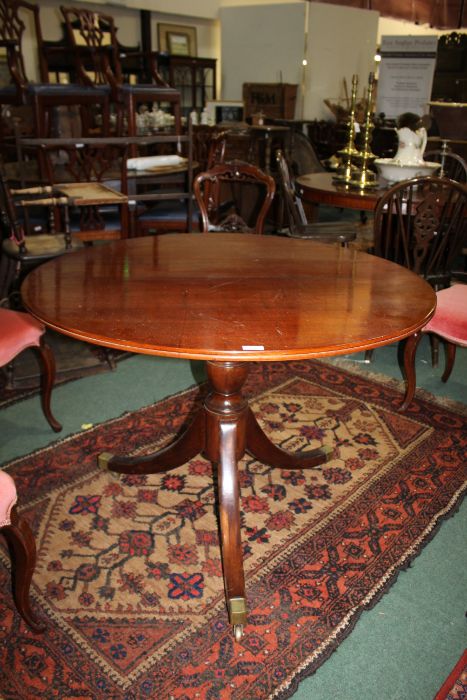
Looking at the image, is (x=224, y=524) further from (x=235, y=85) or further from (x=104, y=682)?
(x=235, y=85)

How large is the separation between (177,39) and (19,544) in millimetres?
8081

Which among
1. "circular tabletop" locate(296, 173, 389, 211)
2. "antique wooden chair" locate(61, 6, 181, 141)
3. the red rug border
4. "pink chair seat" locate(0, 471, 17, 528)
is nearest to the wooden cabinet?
"antique wooden chair" locate(61, 6, 181, 141)

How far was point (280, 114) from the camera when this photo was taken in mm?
7547

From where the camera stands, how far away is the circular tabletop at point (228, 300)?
1.22m

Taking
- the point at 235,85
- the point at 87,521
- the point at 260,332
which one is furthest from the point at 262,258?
the point at 235,85

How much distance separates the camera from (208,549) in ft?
5.58

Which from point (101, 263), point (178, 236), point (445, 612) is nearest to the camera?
point (445, 612)

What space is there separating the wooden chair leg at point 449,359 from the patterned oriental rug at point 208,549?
0.24m

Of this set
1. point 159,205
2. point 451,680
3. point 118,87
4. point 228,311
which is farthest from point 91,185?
point 451,680

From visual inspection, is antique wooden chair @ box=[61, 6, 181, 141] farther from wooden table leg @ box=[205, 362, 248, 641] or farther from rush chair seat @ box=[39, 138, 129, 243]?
wooden table leg @ box=[205, 362, 248, 641]

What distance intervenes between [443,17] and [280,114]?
408 cm

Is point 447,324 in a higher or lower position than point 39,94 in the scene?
lower

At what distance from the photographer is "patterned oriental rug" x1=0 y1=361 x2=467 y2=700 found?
53.4 inches

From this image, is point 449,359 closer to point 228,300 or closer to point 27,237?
point 228,300
